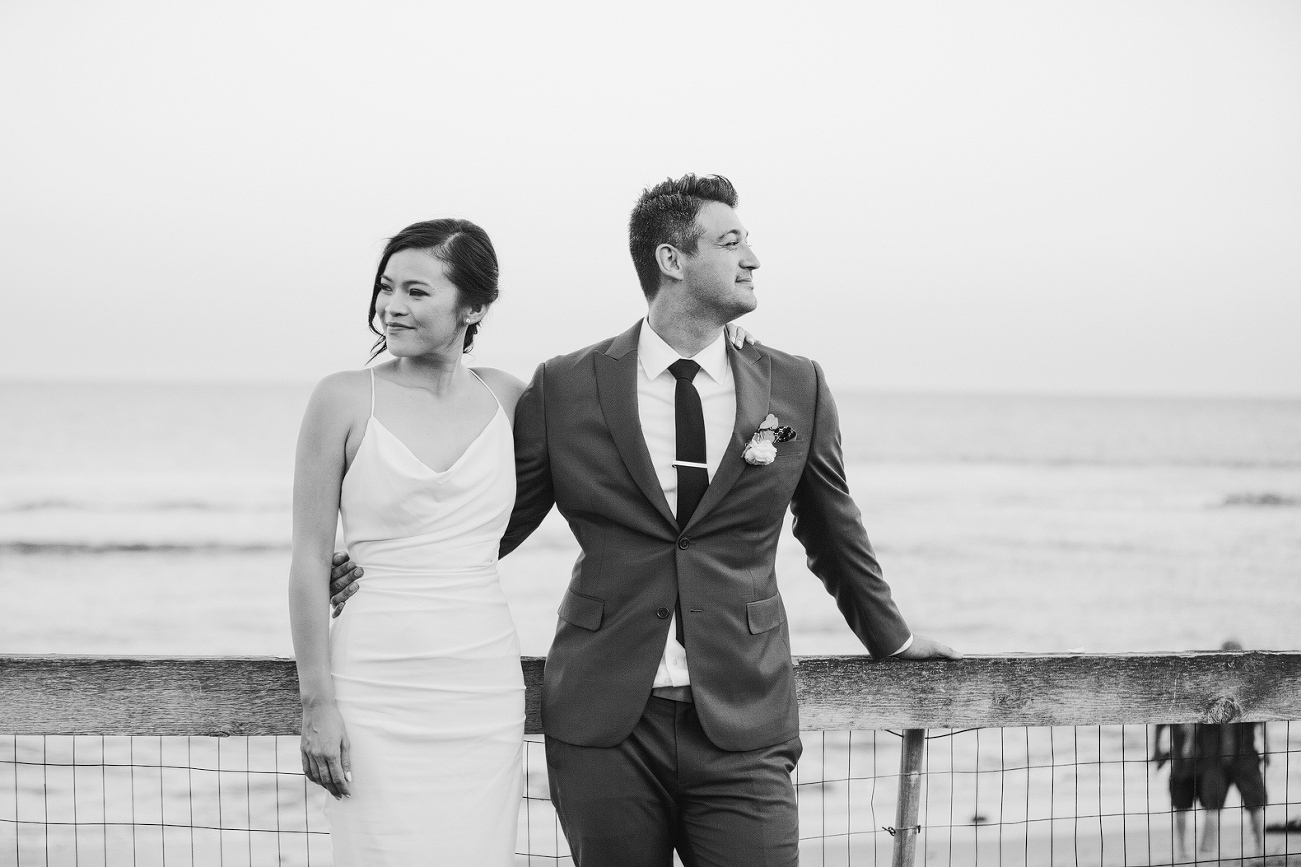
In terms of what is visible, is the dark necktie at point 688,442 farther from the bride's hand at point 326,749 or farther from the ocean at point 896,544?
the ocean at point 896,544

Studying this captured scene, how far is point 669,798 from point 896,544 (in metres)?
20.7

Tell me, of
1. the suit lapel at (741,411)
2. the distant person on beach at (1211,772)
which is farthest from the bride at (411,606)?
the distant person on beach at (1211,772)

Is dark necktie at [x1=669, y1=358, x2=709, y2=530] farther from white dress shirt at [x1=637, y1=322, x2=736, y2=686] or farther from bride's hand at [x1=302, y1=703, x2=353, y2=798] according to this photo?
bride's hand at [x1=302, y1=703, x2=353, y2=798]

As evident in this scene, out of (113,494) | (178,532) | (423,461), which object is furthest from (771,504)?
(113,494)

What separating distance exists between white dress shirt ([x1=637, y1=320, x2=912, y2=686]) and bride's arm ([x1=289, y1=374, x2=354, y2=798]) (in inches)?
27.5

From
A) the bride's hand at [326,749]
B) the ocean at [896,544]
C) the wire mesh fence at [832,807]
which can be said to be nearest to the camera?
the bride's hand at [326,749]

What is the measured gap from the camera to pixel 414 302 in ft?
8.48

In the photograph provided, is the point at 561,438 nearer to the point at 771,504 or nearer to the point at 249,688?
the point at 771,504

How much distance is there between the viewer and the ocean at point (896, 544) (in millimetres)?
14875

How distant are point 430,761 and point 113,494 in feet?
96.3

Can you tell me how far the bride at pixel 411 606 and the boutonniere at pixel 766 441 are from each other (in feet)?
1.91

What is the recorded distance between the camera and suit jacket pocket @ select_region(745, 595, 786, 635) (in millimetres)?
2500

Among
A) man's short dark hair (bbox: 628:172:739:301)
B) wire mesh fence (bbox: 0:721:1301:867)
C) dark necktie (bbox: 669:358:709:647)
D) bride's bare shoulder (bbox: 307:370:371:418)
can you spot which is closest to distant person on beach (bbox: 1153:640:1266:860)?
wire mesh fence (bbox: 0:721:1301:867)

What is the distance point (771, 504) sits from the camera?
257 cm
